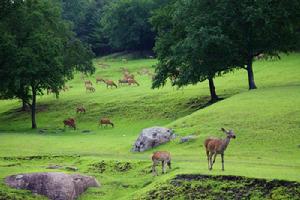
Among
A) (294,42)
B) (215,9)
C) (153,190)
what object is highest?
(215,9)

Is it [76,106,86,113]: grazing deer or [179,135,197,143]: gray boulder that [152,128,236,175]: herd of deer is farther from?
[76,106,86,113]: grazing deer

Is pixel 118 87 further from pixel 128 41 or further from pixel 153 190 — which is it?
pixel 153 190

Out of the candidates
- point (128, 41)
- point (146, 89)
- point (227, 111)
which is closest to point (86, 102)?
point (146, 89)

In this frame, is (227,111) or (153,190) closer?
(153,190)

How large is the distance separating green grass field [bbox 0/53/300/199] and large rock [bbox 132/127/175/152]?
26.6 inches

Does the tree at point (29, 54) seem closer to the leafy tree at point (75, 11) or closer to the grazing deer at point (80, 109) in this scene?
the grazing deer at point (80, 109)

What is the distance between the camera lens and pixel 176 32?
61406 mm

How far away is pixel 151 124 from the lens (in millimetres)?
57750

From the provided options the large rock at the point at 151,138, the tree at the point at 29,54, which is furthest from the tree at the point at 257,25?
the tree at the point at 29,54

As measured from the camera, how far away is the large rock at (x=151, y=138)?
41.2m

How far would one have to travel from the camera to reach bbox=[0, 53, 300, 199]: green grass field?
3098 cm

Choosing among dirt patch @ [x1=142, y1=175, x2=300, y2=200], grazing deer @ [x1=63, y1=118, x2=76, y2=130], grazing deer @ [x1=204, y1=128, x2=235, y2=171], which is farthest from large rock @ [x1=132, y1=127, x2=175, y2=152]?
grazing deer @ [x1=63, y1=118, x2=76, y2=130]

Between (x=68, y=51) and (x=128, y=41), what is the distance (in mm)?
49757

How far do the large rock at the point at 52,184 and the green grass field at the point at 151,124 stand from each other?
525 mm
